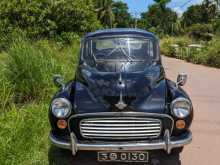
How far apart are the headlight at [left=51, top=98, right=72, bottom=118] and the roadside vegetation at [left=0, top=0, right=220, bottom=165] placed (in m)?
0.81

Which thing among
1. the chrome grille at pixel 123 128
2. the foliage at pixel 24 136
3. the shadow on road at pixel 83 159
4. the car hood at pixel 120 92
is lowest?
the shadow on road at pixel 83 159

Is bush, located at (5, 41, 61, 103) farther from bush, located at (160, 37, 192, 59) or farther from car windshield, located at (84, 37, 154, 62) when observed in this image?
bush, located at (160, 37, 192, 59)

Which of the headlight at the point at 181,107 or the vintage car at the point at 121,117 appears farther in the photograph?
the headlight at the point at 181,107

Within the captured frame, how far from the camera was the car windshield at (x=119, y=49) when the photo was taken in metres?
7.30

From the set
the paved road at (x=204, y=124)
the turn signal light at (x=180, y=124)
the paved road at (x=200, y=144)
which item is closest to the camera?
the turn signal light at (x=180, y=124)

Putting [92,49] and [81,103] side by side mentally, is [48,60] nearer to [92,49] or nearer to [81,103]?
[92,49]

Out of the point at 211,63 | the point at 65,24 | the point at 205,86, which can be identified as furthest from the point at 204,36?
the point at 205,86

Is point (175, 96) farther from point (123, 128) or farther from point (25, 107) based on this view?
point (25, 107)

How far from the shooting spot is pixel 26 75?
9.46 meters

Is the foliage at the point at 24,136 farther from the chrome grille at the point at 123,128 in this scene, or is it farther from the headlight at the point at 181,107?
the headlight at the point at 181,107

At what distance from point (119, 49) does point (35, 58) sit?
2.92 m

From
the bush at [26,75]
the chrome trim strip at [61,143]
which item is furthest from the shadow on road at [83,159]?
the bush at [26,75]

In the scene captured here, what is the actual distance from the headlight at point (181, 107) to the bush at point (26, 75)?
4405mm

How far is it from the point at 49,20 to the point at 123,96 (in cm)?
1406
